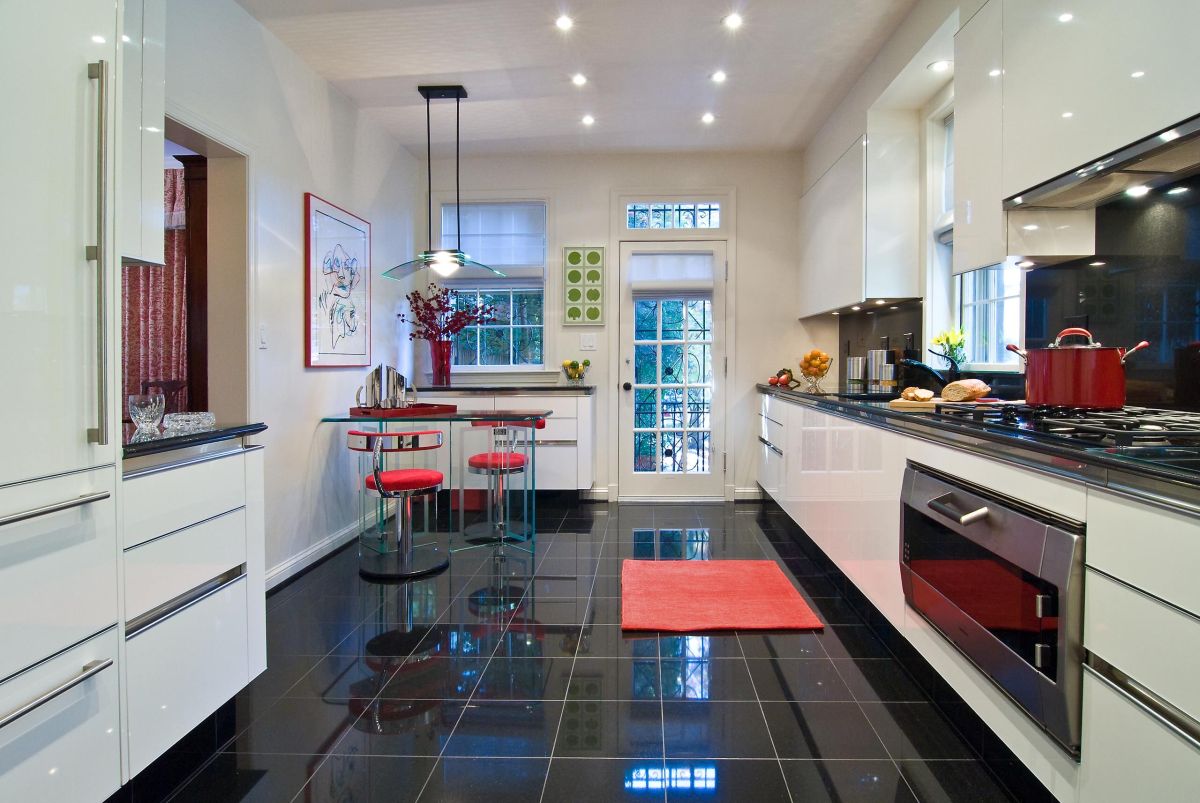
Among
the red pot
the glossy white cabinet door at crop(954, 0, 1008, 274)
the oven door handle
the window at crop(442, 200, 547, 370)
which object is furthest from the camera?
the window at crop(442, 200, 547, 370)

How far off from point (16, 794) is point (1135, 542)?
2.00 meters

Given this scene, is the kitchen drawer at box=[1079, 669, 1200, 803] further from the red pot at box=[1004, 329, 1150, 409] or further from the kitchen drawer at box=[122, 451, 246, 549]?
the kitchen drawer at box=[122, 451, 246, 549]

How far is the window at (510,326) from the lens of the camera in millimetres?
5230

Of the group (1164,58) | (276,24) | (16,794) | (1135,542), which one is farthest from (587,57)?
(16,794)

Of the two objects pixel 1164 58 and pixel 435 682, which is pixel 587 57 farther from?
pixel 435 682

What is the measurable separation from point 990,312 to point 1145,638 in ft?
7.46

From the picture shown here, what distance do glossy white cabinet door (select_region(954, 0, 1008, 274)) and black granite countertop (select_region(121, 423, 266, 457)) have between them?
2493mm

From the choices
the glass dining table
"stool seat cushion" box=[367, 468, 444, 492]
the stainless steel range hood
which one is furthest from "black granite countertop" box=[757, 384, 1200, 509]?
"stool seat cushion" box=[367, 468, 444, 492]

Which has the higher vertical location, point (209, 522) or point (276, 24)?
point (276, 24)

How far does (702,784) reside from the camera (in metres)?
1.63

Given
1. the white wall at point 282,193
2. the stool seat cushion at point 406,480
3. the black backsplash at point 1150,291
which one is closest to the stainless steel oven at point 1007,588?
the black backsplash at point 1150,291

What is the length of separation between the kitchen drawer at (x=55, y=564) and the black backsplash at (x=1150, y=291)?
8.86ft

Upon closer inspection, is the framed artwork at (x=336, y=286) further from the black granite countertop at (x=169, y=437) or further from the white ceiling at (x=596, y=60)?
the black granite countertop at (x=169, y=437)

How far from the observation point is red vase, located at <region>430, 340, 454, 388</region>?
4965mm
